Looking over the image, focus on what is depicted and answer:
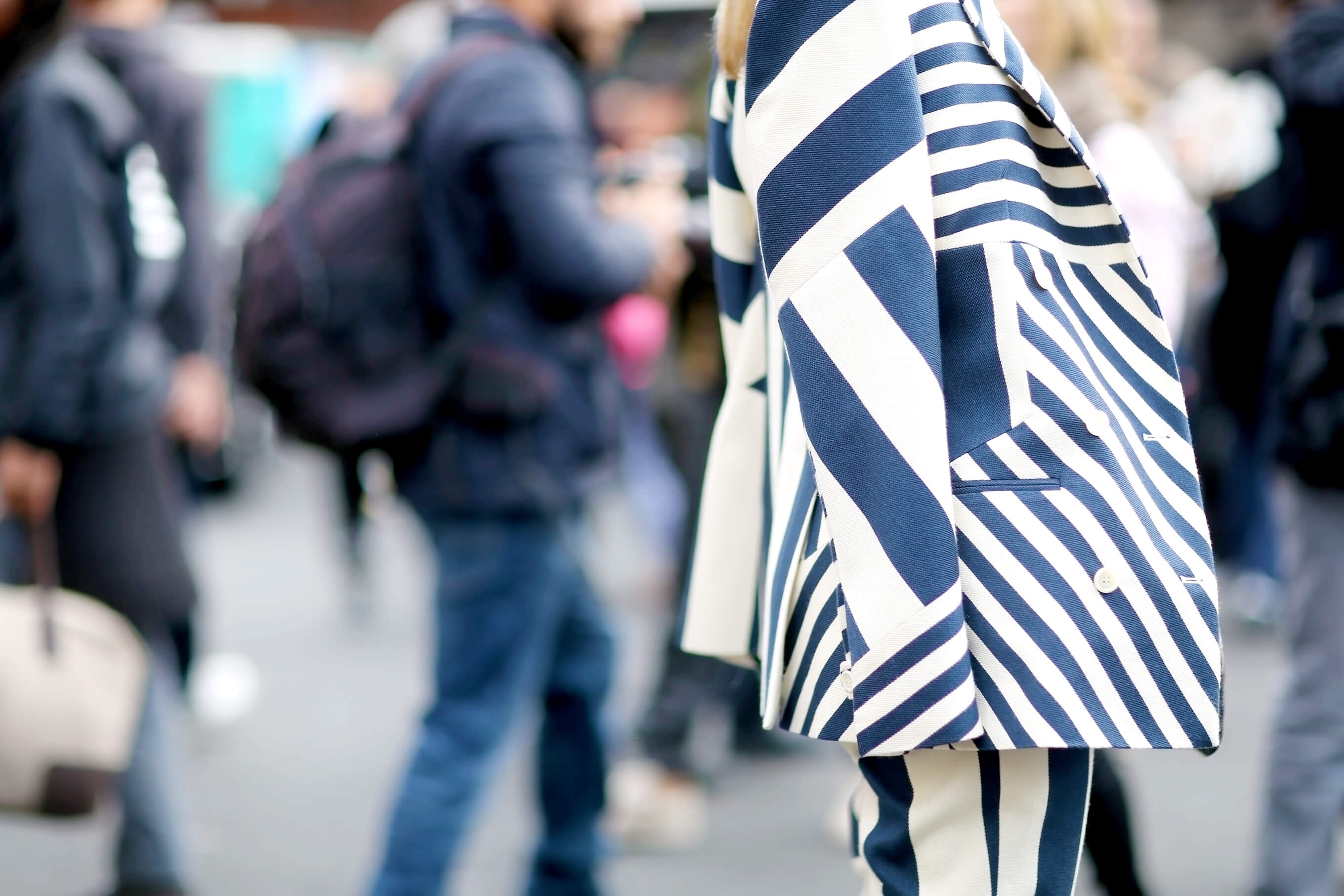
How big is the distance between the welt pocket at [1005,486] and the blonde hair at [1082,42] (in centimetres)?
180

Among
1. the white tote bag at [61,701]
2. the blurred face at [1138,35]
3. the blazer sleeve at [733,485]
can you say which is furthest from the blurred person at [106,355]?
the blurred face at [1138,35]

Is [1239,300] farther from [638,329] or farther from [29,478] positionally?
[29,478]

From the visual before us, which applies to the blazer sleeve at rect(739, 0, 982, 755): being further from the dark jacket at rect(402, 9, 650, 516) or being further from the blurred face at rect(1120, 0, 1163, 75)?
the blurred face at rect(1120, 0, 1163, 75)

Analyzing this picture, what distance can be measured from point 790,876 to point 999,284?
7.60 ft

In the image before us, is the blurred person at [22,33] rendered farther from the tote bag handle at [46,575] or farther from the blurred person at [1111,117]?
the blurred person at [1111,117]

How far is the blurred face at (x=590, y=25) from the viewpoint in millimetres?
3059

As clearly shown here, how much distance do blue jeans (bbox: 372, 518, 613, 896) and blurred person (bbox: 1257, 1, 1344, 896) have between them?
138cm

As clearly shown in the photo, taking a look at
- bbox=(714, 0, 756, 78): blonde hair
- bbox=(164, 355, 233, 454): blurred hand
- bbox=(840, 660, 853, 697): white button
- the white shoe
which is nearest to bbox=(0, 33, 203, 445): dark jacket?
bbox=(164, 355, 233, 454): blurred hand

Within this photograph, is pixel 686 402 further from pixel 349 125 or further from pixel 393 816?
pixel 393 816

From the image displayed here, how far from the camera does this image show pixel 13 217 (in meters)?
3.15

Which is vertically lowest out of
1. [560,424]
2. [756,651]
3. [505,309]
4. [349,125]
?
[756,651]

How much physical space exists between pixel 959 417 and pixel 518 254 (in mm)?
1356

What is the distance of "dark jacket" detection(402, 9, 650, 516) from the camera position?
2836 millimetres

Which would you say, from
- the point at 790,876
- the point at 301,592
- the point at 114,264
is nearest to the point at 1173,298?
the point at 790,876
